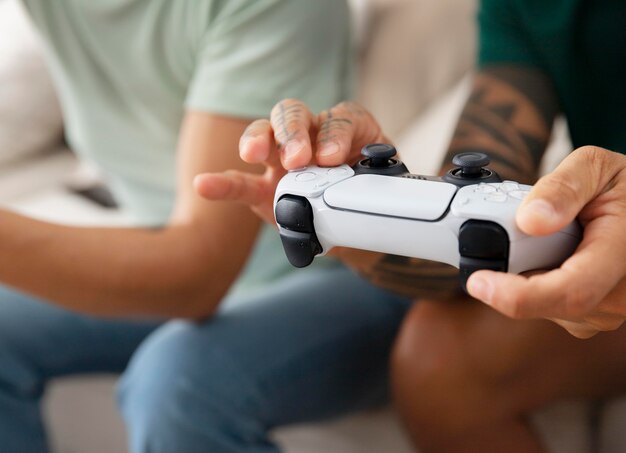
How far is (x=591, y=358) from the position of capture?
0.61 metres

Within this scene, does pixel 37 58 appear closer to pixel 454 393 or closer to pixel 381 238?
pixel 454 393

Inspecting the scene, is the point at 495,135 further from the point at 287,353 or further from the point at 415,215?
the point at 415,215

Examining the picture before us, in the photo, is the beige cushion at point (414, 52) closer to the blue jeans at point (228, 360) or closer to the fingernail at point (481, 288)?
the blue jeans at point (228, 360)

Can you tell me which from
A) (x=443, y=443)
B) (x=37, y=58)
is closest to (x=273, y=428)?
(x=443, y=443)

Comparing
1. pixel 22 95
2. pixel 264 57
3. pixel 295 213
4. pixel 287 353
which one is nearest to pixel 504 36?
pixel 264 57

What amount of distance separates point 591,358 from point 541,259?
0.20 metres

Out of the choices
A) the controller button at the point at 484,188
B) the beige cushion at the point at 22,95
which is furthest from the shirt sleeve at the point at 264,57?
the beige cushion at the point at 22,95

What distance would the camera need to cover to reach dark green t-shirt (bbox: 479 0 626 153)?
0.77 m

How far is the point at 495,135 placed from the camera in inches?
33.1

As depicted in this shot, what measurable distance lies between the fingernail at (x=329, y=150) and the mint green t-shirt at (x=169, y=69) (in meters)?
0.24

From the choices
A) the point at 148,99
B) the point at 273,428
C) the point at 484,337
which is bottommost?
the point at 273,428

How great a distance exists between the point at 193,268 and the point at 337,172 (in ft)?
1.05

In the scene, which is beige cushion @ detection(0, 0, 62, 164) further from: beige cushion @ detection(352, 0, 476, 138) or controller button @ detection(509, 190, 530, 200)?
controller button @ detection(509, 190, 530, 200)

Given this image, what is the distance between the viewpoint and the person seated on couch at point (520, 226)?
0.43 meters
